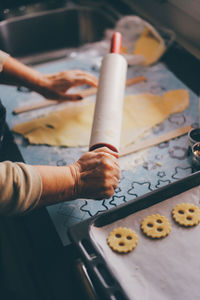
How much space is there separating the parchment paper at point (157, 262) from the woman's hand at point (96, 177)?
3.1 inches

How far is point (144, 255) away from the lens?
611 millimetres

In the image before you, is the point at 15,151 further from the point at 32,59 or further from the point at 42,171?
the point at 32,59

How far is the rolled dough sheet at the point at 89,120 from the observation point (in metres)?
0.92

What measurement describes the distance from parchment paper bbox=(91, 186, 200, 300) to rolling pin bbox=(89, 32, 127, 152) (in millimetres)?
195

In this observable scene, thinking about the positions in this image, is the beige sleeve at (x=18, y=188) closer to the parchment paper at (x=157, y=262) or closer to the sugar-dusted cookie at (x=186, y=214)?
the parchment paper at (x=157, y=262)

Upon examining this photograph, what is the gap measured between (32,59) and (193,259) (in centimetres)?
134

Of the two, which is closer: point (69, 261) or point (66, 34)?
point (69, 261)

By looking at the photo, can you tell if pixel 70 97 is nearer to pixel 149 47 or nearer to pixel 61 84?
pixel 61 84

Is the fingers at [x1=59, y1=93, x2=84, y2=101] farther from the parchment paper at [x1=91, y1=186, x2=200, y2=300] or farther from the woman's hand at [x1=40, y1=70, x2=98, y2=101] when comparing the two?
the parchment paper at [x1=91, y1=186, x2=200, y2=300]

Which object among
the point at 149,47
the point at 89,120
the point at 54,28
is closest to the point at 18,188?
the point at 89,120

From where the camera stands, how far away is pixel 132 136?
91 centimetres

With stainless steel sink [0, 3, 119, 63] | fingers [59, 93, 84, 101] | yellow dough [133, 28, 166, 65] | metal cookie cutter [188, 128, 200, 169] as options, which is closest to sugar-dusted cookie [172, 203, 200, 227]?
metal cookie cutter [188, 128, 200, 169]

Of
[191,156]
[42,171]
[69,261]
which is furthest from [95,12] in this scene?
[69,261]

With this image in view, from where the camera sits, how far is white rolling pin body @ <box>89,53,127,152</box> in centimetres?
75
